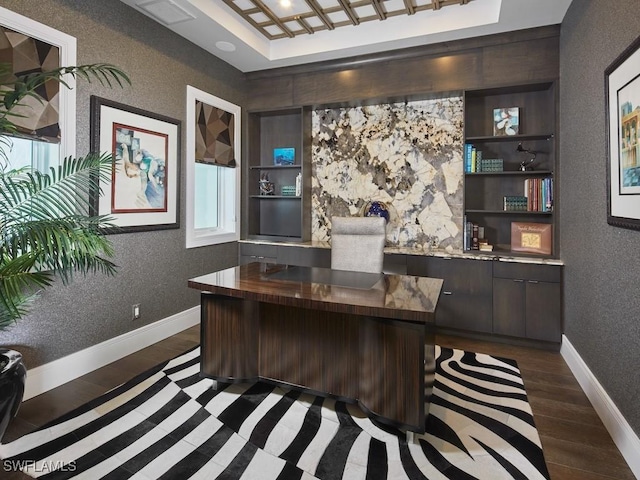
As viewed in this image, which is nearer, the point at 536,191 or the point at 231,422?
the point at 231,422

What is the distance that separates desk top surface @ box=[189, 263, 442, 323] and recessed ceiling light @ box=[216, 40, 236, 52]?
2398 millimetres

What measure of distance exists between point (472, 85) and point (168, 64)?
2.85 m

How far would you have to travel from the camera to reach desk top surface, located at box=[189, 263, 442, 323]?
1777 millimetres

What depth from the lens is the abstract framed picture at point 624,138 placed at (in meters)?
1.76

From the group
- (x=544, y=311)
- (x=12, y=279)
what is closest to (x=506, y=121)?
(x=544, y=311)

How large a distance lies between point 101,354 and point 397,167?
3302 mm

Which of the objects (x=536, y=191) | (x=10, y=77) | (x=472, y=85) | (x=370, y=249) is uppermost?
(x=472, y=85)

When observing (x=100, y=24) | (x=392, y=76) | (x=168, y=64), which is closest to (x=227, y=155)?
(x=168, y=64)

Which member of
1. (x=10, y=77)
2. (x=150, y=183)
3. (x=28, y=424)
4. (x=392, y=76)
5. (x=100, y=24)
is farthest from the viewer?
(x=392, y=76)

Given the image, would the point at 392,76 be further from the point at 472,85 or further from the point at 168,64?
the point at 168,64

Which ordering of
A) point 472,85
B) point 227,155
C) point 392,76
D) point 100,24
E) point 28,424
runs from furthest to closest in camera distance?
1. point 227,155
2. point 392,76
3. point 472,85
4. point 100,24
5. point 28,424

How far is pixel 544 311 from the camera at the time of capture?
10.4 ft

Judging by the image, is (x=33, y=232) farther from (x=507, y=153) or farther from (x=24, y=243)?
(x=507, y=153)

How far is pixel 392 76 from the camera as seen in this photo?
150 inches
